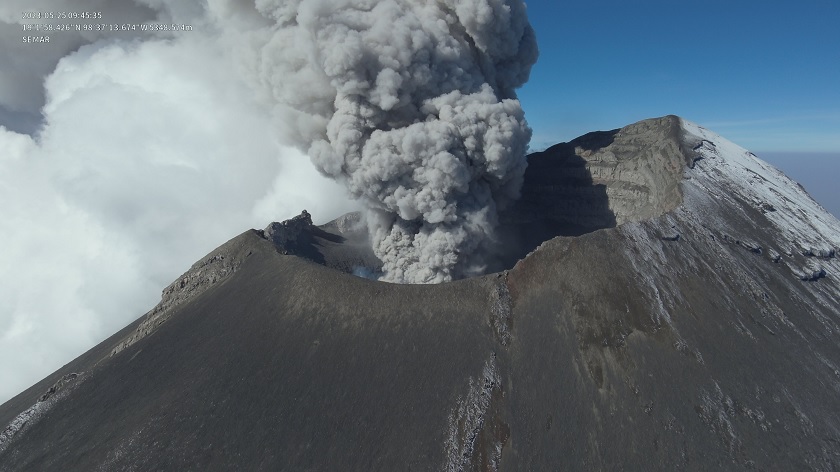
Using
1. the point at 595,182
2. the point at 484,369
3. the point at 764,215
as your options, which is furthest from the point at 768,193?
the point at 484,369

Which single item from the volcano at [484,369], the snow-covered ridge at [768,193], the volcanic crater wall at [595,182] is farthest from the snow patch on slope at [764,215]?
the volcanic crater wall at [595,182]

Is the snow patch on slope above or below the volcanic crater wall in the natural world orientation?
below

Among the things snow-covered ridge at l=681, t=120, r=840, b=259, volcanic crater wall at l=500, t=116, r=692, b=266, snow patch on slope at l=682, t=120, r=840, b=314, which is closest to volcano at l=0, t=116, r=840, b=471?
snow patch on slope at l=682, t=120, r=840, b=314

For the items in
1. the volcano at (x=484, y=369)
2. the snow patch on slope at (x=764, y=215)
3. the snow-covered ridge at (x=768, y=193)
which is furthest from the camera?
the snow-covered ridge at (x=768, y=193)

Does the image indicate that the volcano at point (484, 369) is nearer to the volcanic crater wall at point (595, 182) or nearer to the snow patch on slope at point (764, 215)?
the snow patch on slope at point (764, 215)

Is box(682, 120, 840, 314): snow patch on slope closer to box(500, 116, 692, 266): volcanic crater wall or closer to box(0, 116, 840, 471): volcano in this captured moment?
box(0, 116, 840, 471): volcano

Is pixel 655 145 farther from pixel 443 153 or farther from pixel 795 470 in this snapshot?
pixel 795 470
